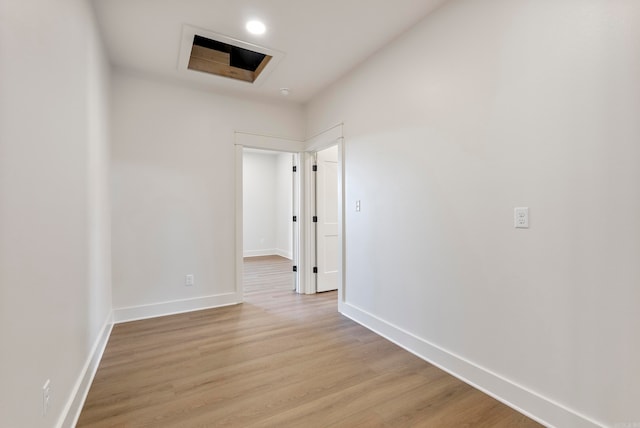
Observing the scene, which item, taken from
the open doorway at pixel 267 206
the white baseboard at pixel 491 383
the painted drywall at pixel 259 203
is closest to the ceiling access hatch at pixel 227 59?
the white baseboard at pixel 491 383

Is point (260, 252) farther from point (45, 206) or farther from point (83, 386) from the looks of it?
point (45, 206)

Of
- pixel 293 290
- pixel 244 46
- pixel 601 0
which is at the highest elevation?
pixel 244 46

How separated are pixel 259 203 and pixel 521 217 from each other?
21.6 ft

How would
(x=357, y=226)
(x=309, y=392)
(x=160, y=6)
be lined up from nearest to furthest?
(x=309, y=392), (x=160, y=6), (x=357, y=226)

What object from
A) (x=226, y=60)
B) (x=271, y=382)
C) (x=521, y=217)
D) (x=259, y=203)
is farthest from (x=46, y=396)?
(x=259, y=203)

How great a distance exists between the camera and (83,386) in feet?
5.94

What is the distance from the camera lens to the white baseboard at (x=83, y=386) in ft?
4.93

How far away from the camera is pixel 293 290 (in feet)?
14.3

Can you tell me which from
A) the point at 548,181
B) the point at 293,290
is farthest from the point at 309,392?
the point at 293,290

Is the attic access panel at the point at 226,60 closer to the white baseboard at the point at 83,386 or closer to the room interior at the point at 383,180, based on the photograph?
the room interior at the point at 383,180

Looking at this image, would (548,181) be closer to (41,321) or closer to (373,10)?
(373,10)

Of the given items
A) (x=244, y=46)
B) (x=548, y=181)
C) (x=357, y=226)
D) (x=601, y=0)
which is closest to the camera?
(x=601, y=0)

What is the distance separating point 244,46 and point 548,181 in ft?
8.46

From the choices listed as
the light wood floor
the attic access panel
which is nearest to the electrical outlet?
the light wood floor
